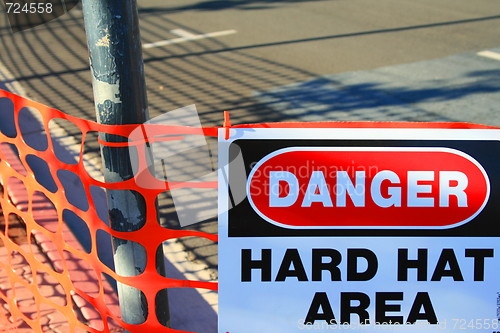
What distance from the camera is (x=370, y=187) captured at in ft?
7.63

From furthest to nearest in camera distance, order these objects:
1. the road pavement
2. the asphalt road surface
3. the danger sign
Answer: the asphalt road surface < the road pavement < the danger sign

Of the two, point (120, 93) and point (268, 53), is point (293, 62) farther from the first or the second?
point (120, 93)

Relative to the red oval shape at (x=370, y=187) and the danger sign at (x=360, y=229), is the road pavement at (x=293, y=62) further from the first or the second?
the red oval shape at (x=370, y=187)

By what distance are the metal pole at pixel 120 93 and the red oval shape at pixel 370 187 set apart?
0.51 meters

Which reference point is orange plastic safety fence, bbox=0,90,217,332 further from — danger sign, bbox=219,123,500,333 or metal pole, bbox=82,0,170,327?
danger sign, bbox=219,123,500,333

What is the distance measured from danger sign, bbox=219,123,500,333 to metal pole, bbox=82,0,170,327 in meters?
0.38

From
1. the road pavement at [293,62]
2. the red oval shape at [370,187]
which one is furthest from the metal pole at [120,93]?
the road pavement at [293,62]

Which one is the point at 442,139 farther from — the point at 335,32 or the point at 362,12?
the point at 362,12

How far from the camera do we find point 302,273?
238cm

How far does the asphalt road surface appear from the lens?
802 centimetres

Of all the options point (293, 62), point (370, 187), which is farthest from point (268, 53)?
point (370, 187)

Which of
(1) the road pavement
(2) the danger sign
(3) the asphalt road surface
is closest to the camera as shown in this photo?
(2) the danger sign

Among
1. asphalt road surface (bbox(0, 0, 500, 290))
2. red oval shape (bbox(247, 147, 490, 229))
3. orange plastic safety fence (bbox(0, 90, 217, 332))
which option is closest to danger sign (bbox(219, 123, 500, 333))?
red oval shape (bbox(247, 147, 490, 229))

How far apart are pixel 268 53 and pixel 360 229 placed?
8125 mm
